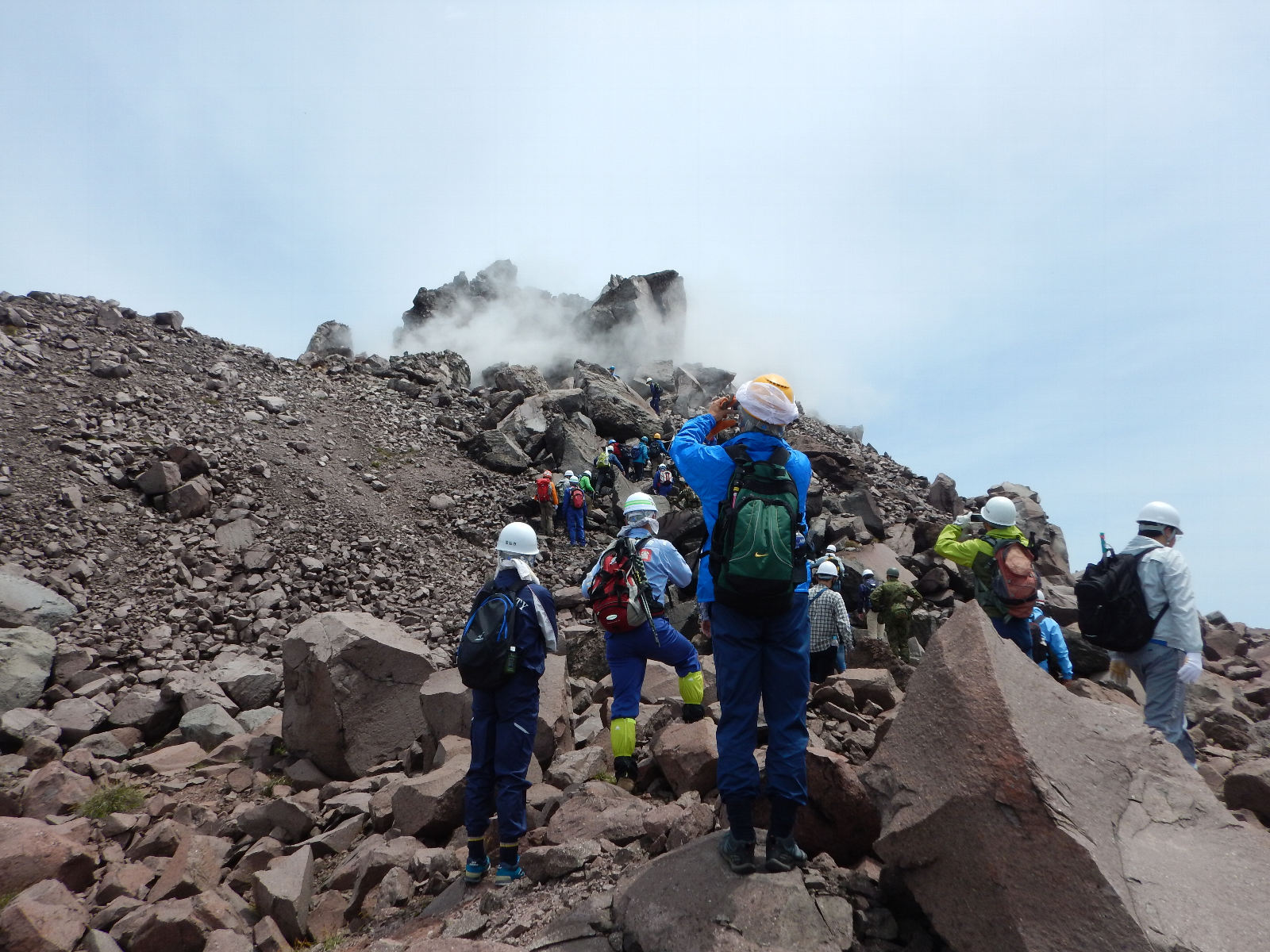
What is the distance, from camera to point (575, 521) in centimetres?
2084

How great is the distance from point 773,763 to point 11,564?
15.3 meters

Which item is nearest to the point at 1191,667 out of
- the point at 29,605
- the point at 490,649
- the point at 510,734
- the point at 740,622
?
the point at 740,622

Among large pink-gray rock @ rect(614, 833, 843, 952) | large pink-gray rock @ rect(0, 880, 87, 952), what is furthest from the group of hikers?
large pink-gray rock @ rect(0, 880, 87, 952)

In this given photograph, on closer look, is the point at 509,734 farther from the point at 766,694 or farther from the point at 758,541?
the point at 758,541

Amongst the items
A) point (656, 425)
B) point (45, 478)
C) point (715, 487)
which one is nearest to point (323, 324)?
point (656, 425)

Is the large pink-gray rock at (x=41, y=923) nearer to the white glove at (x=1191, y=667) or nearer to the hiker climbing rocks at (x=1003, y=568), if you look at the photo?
the hiker climbing rocks at (x=1003, y=568)

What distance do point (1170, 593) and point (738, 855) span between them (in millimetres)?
3769

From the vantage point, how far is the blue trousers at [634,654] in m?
6.14

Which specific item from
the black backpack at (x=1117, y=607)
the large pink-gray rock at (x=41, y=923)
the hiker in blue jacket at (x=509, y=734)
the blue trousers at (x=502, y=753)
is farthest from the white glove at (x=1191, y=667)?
the large pink-gray rock at (x=41, y=923)

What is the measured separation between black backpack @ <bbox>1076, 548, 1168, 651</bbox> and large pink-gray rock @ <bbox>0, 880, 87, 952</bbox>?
670 centimetres

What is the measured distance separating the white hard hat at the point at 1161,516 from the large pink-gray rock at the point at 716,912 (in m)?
3.82

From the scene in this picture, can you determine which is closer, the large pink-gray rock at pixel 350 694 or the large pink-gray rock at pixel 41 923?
the large pink-gray rock at pixel 41 923

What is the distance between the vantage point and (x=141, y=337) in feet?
78.0

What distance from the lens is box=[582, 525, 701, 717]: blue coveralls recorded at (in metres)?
6.15
